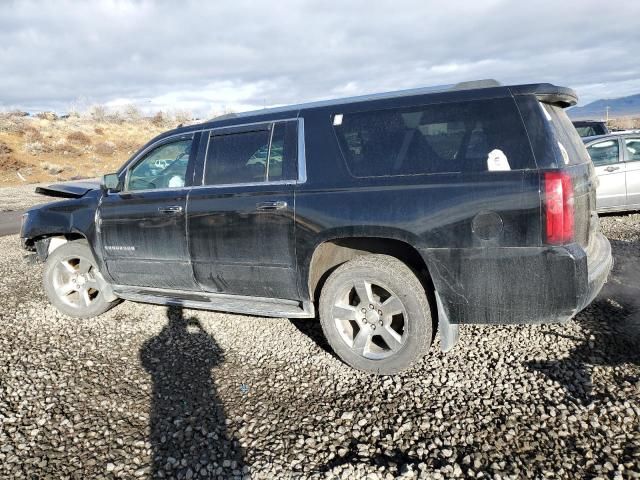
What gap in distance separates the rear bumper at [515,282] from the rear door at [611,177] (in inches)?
242

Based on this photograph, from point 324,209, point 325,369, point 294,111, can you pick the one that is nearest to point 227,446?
point 325,369

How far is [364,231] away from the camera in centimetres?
334

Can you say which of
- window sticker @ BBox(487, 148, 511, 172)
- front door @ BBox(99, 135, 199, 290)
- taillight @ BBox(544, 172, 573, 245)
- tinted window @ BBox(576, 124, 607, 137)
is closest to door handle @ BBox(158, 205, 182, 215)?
front door @ BBox(99, 135, 199, 290)

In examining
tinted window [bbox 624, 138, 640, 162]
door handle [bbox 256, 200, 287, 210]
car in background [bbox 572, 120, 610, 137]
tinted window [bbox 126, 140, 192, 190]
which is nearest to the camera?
door handle [bbox 256, 200, 287, 210]

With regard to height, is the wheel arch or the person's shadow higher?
the wheel arch

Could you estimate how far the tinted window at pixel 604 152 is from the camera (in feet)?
27.9

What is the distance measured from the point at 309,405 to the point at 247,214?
1.54 m

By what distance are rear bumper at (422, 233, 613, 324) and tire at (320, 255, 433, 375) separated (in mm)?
230

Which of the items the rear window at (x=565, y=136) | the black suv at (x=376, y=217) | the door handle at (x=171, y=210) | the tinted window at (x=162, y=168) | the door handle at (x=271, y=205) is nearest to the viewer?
the black suv at (x=376, y=217)

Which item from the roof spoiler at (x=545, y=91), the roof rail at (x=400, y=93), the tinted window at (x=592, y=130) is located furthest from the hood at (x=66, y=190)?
the tinted window at (x=592, y=130)

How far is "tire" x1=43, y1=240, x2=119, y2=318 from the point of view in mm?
5055

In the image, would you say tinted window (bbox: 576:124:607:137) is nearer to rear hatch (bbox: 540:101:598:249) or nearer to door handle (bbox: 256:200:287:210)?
rear hatch (bbox: 540:101:598:249)

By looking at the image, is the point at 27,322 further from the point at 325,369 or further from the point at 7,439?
the point at 325,369

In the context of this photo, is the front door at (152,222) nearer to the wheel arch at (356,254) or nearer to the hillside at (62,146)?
the wheel arch at (356,254)
